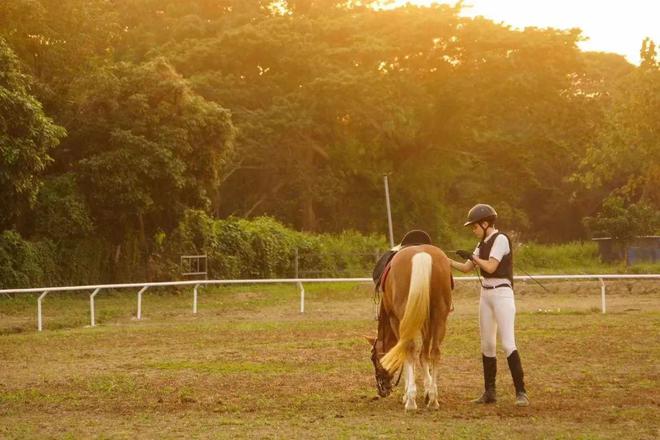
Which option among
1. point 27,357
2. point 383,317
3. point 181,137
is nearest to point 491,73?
point 181,137

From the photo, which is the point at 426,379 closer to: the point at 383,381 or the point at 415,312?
the point at 383,381

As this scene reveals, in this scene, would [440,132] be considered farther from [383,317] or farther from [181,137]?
[383,317]

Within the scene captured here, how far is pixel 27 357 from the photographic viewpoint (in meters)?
15.8

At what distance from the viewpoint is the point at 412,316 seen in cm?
967

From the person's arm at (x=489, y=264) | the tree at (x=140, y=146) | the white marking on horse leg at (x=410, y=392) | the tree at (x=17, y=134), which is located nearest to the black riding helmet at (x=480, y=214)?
the person's arm at (x=489, y=264)

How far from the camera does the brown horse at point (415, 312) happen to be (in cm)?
968

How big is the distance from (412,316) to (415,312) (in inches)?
1.9

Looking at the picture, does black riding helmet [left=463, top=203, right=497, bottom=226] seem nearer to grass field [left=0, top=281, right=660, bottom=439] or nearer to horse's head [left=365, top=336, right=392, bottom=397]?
horse's head [left=365, top=336, right=392, bottom=397]

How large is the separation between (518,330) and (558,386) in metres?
7.43

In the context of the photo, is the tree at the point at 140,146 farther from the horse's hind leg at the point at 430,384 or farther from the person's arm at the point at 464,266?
the horse's hind leg at the point at 430,384

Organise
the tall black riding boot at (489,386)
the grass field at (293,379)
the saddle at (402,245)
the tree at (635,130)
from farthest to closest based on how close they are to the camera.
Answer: the tree at (635,130)
the saddle at (402,245)
the tall black riding boot at (489,386)
the grass field at (293,379)

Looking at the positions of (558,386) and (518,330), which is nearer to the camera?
(558,386)

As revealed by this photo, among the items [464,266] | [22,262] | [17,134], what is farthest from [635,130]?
[464,266]

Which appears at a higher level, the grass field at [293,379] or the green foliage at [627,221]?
the green foliage at [627,221]
